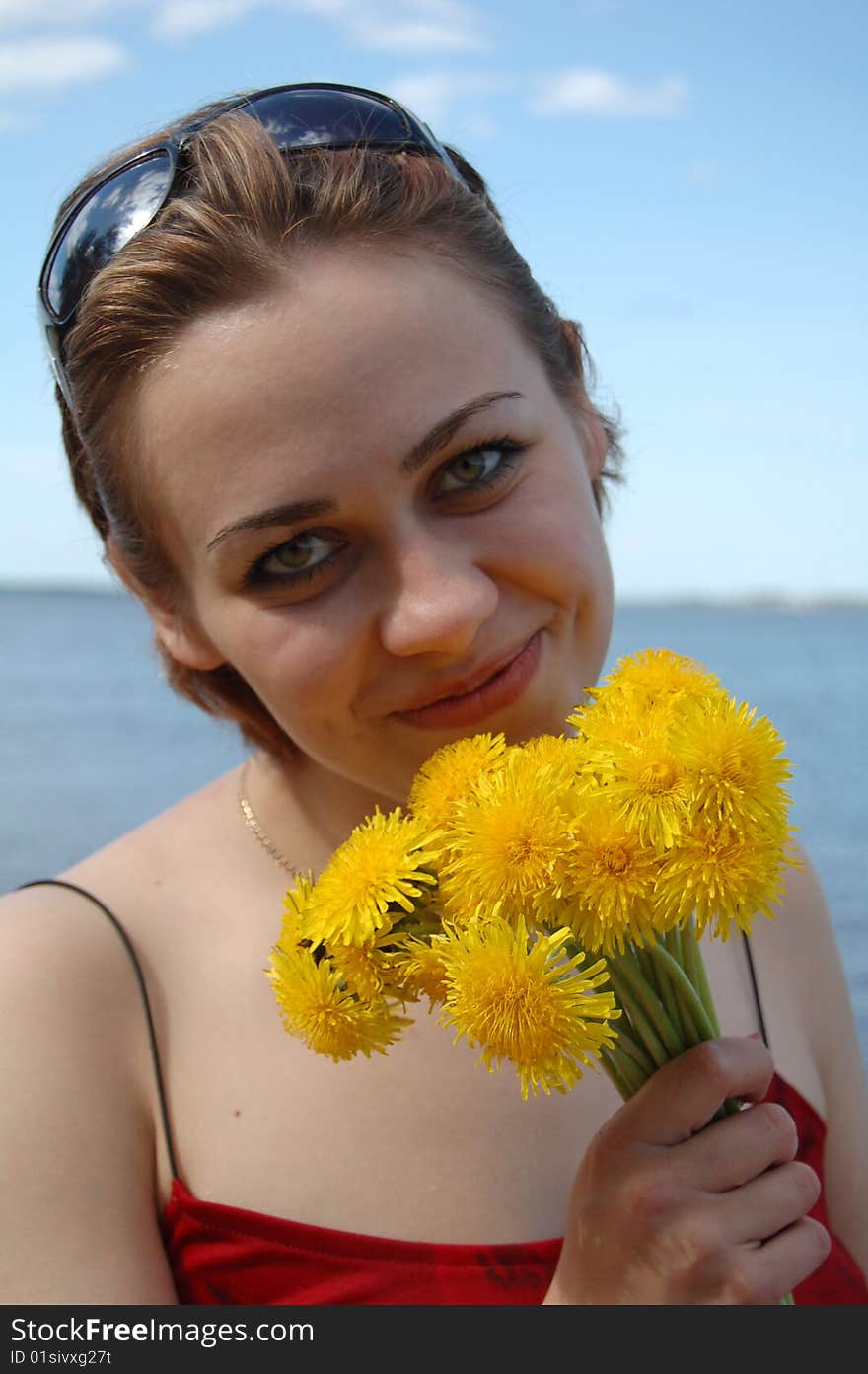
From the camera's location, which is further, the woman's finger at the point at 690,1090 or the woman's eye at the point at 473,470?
the woman's eye at the point at 473,470

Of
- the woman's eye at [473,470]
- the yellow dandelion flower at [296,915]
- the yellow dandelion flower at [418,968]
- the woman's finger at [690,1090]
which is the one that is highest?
the woman's eye at [473,470]

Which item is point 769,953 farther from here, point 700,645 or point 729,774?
point 700,645

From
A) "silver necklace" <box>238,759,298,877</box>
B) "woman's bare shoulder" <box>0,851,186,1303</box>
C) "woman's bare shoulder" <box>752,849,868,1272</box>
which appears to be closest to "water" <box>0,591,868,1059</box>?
"silver necklace" <box>238,759,298,877</box>

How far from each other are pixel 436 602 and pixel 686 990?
19.8 inches

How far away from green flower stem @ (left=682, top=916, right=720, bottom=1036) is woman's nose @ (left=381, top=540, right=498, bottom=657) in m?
0.42

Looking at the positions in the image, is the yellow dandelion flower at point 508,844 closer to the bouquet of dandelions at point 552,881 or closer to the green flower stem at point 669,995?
the bouquet of dandelions at point 552,881

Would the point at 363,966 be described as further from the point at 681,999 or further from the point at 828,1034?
the point at 828,1034

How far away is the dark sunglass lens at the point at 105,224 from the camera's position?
1.60m

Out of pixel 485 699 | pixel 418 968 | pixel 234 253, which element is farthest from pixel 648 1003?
pixel 234 253

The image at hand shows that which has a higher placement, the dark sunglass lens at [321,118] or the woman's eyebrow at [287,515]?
the dark sunglass lens at [321,118]

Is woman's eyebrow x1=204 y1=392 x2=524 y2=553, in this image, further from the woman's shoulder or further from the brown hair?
the woman's shoulder

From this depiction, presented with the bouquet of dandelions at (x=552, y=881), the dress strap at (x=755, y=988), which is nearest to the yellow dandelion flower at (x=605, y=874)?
the bouquet of dandelions at (x=552, y=881)

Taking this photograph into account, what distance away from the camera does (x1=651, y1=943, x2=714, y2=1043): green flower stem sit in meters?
1.06

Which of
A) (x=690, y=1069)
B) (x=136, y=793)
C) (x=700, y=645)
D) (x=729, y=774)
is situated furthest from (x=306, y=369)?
(x=700, y=645)
